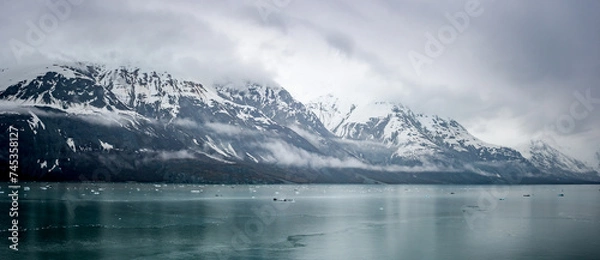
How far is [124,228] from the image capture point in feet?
243

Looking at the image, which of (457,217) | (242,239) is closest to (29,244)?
(242,239)

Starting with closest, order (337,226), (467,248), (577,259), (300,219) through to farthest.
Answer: (577,259) < (467,248) < (337,226) < (300,219)

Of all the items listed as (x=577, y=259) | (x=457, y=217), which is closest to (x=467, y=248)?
(x=577, y=259)

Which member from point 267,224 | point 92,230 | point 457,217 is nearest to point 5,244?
point 92,230

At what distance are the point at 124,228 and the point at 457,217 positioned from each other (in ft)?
218

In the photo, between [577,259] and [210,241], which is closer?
[577,259]

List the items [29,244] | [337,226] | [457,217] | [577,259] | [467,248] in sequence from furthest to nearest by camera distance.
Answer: [457,217]
[337,226]
[467,248]
[29,244]
[577,259]

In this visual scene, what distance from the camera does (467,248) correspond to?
2469 inches

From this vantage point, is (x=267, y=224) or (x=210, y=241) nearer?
(x=210, y=241)

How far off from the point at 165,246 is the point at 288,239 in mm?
16653

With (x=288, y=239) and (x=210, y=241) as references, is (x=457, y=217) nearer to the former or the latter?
(x=288, y=239)

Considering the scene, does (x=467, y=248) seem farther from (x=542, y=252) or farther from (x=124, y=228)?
(x=124, y=228)

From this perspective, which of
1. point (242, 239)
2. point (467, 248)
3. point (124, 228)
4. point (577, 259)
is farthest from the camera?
point (124, 228)

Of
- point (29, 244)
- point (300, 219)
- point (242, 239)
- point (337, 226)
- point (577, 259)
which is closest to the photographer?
point (577, 259)
